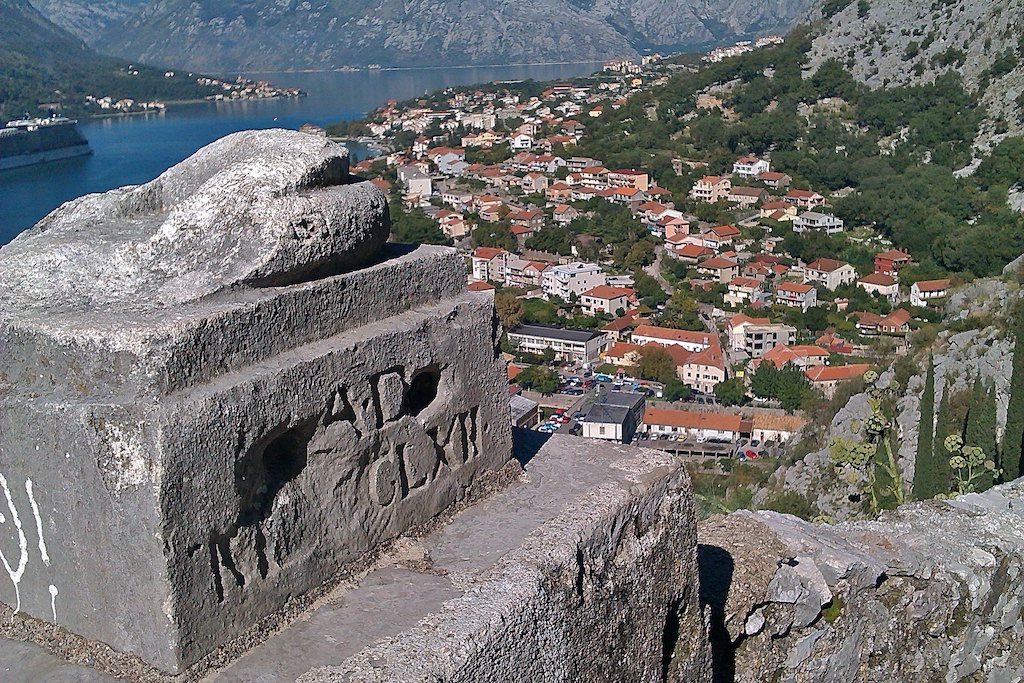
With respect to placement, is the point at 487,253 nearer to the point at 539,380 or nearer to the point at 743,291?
the point at 743,291

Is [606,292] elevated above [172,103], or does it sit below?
below

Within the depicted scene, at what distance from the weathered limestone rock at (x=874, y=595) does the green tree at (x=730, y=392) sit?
1174 inches

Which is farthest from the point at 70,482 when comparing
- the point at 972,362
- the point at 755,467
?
the point at 755,467

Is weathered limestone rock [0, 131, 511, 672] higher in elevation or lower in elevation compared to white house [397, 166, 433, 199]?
higher

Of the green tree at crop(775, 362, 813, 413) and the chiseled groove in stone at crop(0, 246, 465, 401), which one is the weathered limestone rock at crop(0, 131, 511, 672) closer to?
the chiseled groove in stone at crop(0, 246, 465, 401)

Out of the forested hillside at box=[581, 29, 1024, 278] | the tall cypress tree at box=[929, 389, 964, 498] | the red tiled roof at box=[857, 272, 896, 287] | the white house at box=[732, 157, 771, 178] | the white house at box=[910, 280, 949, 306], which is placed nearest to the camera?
the tall cypress tree at box=[929, 389, 964, 498]

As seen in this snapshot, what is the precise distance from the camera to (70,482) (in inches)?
155

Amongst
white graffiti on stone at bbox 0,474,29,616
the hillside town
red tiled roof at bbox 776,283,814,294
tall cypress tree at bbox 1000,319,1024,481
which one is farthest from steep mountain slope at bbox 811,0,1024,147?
white graffiti on stone at bbox 0,474,29,616

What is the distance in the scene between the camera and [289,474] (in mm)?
4363

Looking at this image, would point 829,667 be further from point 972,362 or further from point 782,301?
point 782,301

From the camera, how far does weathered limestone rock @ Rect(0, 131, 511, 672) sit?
12.5 feet

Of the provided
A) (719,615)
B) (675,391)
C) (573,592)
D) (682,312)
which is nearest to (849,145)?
(682,312)

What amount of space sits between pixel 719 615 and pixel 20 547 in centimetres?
369

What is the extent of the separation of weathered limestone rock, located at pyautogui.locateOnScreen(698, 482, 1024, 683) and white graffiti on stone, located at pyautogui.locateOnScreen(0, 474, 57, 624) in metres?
3.46
